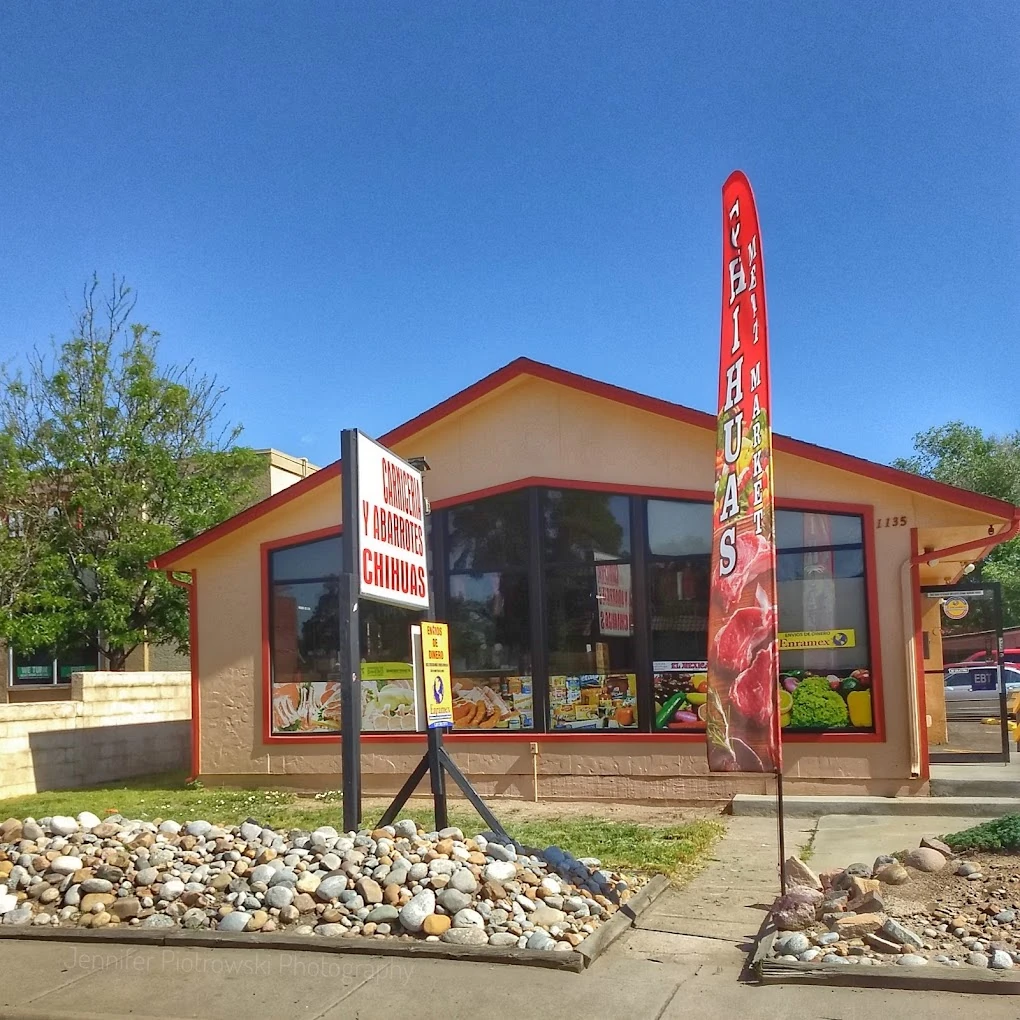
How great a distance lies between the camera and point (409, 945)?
259 inches

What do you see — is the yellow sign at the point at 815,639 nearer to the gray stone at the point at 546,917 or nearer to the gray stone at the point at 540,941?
the gray stone at the point at 546,917

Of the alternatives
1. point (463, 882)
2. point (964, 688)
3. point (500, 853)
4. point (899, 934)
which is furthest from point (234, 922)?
point (964, 688)

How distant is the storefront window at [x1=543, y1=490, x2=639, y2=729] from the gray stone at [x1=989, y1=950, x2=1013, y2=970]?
24.3 feet

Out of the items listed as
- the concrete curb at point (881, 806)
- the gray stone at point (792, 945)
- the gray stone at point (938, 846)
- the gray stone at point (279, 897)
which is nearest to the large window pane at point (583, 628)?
the concrete curb at point (881, 806)

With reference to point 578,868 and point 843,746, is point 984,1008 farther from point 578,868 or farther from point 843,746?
point 843,746

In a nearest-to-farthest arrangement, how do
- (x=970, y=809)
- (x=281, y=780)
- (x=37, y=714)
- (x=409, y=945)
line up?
(x=409, y=945), (x=970, y=809), (x=281, y=780), (x=37, y=714)

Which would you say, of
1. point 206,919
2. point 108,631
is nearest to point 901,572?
point 206,919

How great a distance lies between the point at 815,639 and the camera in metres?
12.7

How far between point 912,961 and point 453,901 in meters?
2.69

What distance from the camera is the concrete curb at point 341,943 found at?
6.36m

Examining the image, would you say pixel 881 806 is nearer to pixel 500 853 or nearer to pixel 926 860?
pixel 926 860

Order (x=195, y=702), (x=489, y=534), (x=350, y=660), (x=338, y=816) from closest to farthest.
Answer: (x=350, y=660), (x=338, y=816), (x=489, y=534), (x=195, y=702)

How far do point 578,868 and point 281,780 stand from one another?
25.2ft

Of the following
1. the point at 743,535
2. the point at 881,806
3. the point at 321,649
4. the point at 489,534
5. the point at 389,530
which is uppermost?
the point at 489,534
